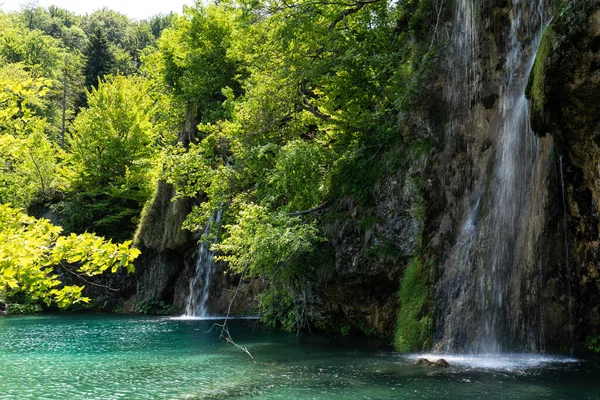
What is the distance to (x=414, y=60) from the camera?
14.2 meters

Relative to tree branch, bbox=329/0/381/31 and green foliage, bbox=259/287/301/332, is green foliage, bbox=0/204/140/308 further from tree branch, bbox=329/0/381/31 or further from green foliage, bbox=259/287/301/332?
tree branch, bbox=329/0/381/31

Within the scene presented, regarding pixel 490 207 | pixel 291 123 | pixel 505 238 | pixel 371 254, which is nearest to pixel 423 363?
pixel 505 238

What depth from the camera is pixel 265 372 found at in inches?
389

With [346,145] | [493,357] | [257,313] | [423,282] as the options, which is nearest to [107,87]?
[257,313]

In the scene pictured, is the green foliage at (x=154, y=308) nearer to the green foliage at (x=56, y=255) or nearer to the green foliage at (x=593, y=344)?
the green foliage at (x=593, y=344)

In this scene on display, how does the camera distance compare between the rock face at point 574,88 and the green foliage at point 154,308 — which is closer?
the rock face at point 574,88

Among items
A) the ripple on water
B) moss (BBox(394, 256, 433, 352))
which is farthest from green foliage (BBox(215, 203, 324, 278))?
the ripple on water

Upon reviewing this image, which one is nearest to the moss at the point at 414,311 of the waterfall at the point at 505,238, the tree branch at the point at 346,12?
the waterfall at the point at 505,238

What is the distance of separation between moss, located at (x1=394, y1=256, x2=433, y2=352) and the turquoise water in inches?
22.1

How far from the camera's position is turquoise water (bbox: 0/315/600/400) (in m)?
8.09

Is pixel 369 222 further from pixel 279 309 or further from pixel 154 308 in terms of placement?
pixel 154 308

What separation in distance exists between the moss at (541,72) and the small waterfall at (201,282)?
15.1 metres

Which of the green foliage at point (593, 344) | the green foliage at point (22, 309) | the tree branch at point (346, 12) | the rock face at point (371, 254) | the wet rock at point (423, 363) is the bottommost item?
the green foliage at point (22, 309)

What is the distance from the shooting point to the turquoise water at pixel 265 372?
8094mm
